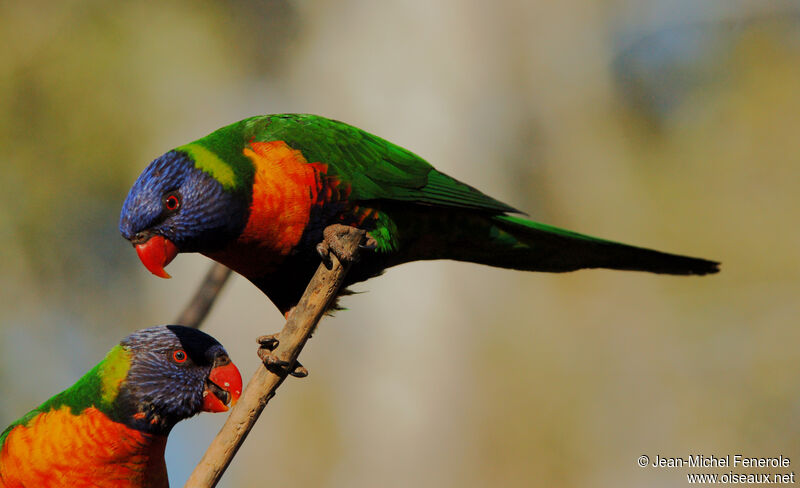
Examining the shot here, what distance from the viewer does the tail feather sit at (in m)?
2.75

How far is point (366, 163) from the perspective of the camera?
9.06ft

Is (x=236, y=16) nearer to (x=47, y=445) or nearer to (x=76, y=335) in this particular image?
(x=76, y=335)

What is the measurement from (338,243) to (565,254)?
3.77 ft

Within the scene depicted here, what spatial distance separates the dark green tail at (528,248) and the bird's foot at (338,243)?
363 millimetres

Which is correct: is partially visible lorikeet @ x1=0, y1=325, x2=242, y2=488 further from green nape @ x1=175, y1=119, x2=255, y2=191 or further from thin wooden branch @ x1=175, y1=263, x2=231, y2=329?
green nape @ x1=175, y1=119, x2=255, y2=191

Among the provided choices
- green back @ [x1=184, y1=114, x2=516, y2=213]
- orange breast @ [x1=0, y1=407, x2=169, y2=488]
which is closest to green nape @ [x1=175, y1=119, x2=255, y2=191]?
green back @ [x1=184, y1=114, x2=516, y2=213]

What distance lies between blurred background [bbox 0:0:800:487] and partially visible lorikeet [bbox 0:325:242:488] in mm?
3129

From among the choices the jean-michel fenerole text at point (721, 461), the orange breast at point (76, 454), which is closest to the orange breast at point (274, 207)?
the orange breast at point (76, 454)

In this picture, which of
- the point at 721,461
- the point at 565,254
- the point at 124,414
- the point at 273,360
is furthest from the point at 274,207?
the point at 721,461

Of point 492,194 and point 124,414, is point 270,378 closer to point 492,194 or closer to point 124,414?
point 124,414

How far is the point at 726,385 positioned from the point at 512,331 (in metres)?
2.23

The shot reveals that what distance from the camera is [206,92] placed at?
23.0 feet

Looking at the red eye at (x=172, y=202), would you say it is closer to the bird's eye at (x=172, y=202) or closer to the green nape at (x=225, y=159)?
the bird's eye at (x=172, y=202)

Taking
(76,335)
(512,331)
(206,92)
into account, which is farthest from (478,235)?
(76,335)
